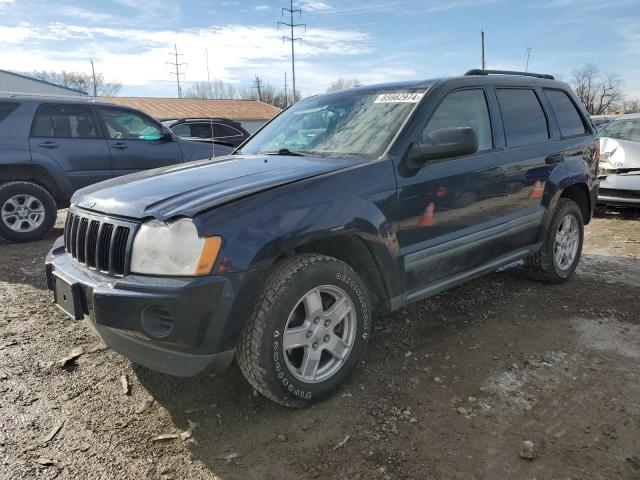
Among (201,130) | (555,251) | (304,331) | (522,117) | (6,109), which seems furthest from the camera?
(201,130)

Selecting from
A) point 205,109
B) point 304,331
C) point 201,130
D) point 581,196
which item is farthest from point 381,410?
point 205,109

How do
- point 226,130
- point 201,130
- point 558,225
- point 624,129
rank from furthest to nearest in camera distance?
point 201,130 → point 226,130 → point 624,129 → point 558,225

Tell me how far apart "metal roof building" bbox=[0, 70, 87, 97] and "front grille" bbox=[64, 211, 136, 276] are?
102ft

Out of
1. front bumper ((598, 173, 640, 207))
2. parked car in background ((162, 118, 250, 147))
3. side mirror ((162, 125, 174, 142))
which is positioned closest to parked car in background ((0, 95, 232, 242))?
side mirror ((162, 125, 174, 142))

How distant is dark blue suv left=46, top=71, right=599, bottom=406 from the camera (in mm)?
2254

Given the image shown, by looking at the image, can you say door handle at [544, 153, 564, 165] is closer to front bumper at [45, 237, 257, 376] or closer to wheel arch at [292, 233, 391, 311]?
wheel arch at [292, 233, 391, 311]

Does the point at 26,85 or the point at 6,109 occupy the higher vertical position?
the point at 26,85

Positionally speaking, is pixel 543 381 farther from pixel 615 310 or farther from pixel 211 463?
pixel 211 463

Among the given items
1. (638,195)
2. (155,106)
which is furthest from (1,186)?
(155,106)

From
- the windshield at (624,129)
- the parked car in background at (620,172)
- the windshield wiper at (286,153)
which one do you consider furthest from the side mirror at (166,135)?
the windshield at (624,129)

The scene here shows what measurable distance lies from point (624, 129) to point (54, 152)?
30.2ft

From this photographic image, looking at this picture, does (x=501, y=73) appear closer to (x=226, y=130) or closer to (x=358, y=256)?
(x=358, y=256)

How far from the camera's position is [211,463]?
2.28 m

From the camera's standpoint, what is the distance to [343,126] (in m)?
3.40
